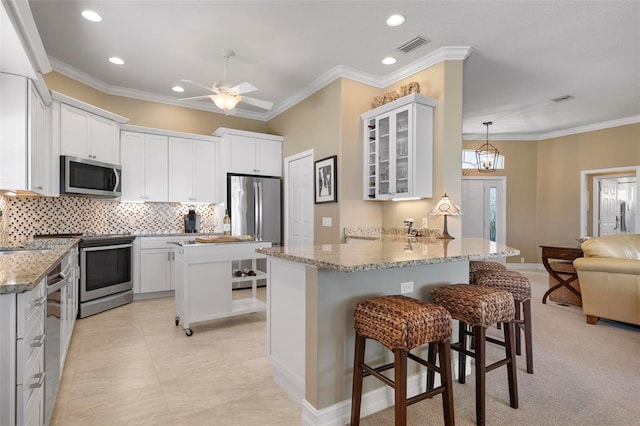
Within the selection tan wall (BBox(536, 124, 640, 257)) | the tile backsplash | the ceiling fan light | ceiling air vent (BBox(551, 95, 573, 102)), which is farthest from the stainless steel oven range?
tan wall (BBox(536, 124, 640, 257))

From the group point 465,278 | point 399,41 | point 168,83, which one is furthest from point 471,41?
point 168,83

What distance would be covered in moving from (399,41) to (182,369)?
3.68m

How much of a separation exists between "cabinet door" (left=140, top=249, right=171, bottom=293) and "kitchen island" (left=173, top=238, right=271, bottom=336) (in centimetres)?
139

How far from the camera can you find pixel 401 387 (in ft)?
4.99

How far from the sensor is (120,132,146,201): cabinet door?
4707 mm

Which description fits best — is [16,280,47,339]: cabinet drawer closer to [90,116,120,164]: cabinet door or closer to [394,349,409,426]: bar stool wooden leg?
[394,349,409,426]: bar stool wooden leg

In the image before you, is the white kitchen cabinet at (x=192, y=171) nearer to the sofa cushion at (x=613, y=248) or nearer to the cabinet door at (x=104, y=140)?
the cabinet door at (x=104, y=140)

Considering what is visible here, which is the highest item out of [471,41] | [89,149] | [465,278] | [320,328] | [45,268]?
[471,41]

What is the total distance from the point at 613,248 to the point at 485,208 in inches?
152

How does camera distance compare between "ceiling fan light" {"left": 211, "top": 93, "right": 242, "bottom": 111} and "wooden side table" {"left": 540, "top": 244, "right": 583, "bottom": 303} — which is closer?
"ceiling fan light" {"left": 211, "top": 93, "right": 242, "bottom": 111}

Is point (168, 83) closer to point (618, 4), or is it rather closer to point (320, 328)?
point (320, 328)

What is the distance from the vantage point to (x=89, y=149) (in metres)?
4.13

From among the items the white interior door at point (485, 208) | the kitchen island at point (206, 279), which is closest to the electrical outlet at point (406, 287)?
the kitchen island at point (206, 279)

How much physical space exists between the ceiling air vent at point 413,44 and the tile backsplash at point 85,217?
381 cm
